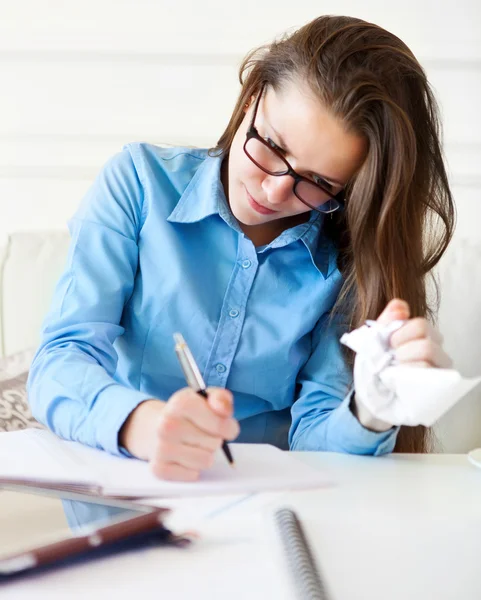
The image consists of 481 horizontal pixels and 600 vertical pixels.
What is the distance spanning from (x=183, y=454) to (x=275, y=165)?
440 mm

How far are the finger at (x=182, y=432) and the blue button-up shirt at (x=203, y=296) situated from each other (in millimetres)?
306

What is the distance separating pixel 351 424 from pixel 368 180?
332mm

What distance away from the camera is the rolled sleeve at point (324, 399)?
3.04 ft

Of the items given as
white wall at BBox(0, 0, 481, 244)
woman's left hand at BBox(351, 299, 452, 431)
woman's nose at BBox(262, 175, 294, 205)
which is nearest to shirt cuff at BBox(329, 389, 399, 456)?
woman's left hand at BBox(351, 299, 452, 431)

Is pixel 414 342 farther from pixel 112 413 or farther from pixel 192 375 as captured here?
pixel 112 413

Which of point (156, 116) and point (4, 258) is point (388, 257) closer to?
point (4, 258)

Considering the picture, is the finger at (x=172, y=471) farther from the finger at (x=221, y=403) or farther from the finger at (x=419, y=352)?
the finger at (x=419, y=352)

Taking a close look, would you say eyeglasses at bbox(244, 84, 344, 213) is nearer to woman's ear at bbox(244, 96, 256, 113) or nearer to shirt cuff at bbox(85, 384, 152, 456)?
woman's ear at bbox(244, 96, 256, 113)

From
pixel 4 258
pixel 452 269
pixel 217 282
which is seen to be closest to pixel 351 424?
pixel 217 282

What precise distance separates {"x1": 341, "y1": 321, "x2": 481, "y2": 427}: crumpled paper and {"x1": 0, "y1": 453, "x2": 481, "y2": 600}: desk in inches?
3.3

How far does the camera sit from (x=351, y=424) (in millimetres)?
894

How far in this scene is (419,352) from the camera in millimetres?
732

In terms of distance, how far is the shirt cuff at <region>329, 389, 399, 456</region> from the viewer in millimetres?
876

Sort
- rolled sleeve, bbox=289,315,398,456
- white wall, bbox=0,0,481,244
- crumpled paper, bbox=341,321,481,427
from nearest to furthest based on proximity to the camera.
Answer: crumpled paper, bbox=341,321,481,427 < rolled sleeve, bbox=289,315,398,456 < white wall, bbox=0,0,481,244
